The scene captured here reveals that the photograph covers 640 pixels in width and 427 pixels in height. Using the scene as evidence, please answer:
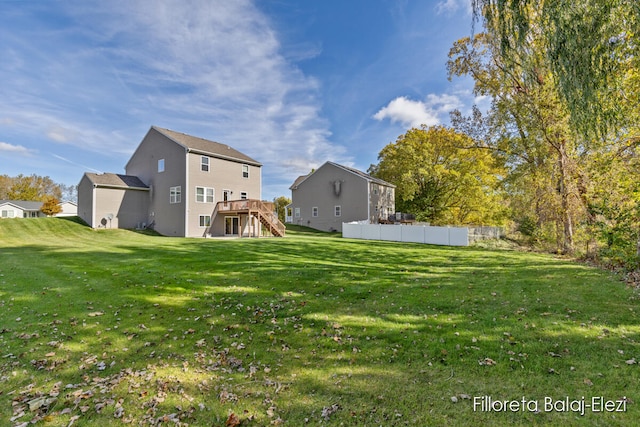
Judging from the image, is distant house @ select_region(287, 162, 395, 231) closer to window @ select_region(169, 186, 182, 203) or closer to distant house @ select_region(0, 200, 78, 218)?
window @ select_region(169, 186, 182, 203)

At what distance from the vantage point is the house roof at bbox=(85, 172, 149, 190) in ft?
76.5

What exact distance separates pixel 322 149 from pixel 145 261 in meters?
31.2

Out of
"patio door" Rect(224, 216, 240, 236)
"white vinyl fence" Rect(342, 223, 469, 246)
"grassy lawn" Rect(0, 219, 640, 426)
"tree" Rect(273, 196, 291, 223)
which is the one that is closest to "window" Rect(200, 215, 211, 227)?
"patio door" Rect(224, 216, 240, 236)

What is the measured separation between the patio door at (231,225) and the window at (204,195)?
2.34 metres

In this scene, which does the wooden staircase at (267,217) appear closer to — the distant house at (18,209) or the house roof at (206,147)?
the house roof at (206,147)

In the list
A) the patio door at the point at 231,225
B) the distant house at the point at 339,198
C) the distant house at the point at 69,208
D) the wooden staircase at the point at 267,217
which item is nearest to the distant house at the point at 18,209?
the distant house at the point at 69,208

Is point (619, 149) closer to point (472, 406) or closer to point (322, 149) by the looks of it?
point (472, 406)

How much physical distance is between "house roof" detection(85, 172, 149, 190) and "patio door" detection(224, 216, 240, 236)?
7520 mm

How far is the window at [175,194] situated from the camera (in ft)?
76.1

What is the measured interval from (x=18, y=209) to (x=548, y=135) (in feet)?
205

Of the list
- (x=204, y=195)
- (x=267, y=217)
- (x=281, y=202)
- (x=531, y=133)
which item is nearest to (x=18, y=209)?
(x=204, y=195)

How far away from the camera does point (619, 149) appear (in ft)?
40.5

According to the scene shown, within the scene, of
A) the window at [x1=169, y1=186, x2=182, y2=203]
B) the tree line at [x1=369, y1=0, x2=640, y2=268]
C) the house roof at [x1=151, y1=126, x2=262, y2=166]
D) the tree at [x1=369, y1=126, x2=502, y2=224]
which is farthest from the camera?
the tree at [x1=369, y1=126, x2=502, y2=224]

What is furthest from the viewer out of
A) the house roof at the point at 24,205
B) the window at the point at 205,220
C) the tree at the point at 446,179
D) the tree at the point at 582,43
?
the house roof at the point at 24,205
